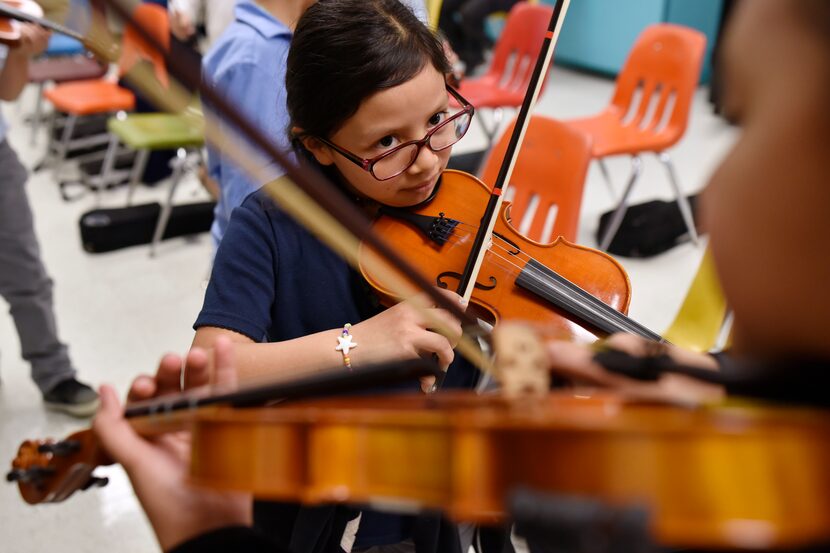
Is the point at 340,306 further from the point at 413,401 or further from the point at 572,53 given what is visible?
the point at 572,53

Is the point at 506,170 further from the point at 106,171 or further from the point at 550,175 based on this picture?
the point at 106,171

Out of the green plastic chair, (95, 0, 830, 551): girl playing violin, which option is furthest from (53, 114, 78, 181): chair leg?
(95, 0, 830, 551): girl playing violin

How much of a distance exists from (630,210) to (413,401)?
7.72ft

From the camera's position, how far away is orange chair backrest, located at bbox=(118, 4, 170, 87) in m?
0.62

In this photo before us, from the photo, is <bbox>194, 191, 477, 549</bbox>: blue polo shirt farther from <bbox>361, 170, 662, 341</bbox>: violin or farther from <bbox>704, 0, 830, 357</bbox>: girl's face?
<bbox>704, 0, 830, 357</bbox>: girl's face

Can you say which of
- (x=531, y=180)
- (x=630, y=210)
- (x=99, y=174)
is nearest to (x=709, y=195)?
(x=531, y=180)

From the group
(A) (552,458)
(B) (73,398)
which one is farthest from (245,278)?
(B) (73,398)

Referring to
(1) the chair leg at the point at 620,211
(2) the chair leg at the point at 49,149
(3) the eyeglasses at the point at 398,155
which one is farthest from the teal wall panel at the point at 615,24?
(3) the eyeglasses at the point at 398,155

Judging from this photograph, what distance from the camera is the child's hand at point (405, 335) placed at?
0.86 meters

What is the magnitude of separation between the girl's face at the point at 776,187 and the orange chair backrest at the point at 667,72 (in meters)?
2.15

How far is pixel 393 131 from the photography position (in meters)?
0.95

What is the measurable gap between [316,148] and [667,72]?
1862 mm

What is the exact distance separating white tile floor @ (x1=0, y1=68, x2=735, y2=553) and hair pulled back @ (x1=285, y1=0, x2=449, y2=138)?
2.12 ft

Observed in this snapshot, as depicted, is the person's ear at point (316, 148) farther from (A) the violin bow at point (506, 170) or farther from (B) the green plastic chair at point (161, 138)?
(B) the green plastic chair at point (161, 138)
